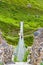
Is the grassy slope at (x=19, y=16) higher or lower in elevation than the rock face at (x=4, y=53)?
lower

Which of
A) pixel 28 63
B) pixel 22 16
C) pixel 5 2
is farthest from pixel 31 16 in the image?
pixel 28 63

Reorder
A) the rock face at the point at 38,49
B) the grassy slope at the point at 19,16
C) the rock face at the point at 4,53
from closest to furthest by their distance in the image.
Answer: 1. the rock face at the point at 4,53
2. the rock face at the point at 38,49
3. the grassy slope at the point at 19,16

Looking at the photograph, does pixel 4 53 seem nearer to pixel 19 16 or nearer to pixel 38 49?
pixel 38 49

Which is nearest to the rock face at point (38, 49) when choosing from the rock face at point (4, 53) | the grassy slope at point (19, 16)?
the rock face at point (4, 53)

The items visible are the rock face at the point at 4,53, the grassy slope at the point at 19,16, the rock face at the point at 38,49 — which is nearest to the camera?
the rock face at the point at 4,53

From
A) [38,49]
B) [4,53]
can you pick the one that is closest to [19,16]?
[38,49]

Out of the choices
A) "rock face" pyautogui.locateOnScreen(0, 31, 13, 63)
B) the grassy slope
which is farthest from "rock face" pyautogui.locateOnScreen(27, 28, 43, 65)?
the grassy slope

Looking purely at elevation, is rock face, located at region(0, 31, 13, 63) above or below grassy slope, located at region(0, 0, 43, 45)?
above

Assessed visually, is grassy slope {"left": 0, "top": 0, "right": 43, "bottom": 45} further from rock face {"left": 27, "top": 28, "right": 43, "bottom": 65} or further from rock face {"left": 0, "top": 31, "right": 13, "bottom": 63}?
rock face {"left": 0, "top": 31, "right": 13, "bottom": 63}

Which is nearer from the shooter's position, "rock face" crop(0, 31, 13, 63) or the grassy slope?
"rock face" crop(0, 31, 13, 63)

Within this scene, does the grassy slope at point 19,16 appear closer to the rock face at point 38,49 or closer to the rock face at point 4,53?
the rock face at point 38,49
